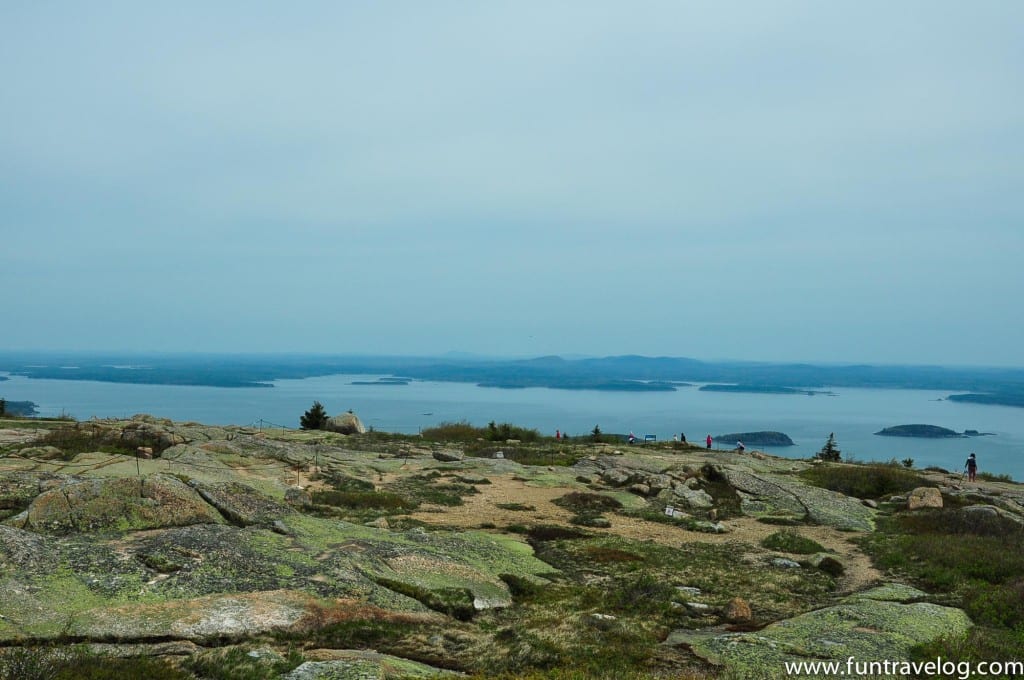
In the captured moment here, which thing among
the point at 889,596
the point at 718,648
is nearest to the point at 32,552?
the point at 718,648

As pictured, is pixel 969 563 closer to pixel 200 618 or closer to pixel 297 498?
pixel 200 618

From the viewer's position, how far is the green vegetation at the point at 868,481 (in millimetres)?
31656

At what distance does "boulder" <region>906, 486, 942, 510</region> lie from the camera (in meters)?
25.5

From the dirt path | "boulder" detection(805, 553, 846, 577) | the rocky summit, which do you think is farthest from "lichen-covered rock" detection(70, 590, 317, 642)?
"boulder" detection(805, 553, 846, 577)

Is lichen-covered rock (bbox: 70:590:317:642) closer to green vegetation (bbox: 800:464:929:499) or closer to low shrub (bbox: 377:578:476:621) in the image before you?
low shrub (bbox: 377:578:476:621)

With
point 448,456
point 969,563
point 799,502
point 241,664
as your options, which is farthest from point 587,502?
point 241,664

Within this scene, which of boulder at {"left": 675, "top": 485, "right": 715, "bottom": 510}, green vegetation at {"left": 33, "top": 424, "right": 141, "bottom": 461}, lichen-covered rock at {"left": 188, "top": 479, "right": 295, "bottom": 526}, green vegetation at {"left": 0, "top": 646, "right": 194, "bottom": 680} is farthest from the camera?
green vegetation at {"left": 33, "top": 424, "right": 141, "bottom": 461}

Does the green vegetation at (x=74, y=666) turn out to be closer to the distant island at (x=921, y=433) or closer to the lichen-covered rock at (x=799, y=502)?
the lichen-covered rock at (x=799, y=502)

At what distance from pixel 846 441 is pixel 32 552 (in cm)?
14448

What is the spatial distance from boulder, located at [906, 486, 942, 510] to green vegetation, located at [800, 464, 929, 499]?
4955mm

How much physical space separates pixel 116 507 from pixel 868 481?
1335 inches

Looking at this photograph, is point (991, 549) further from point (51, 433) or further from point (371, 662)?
point (51, 433)

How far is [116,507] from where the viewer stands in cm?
1227

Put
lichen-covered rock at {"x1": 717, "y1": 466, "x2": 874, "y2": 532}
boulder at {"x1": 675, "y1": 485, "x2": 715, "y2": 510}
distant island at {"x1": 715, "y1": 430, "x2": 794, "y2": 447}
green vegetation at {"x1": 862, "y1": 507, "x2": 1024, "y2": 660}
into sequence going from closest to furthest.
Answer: green vegetation at {"x1": 862, "y1": 507, "x2": 1024, "y2": 660}, lichen-covered rock at {"x1": 717, "y1": 466, "x2": 874, "y2": 532}, boulder at {"x1": 675, "y1": 485, "x2": 715, "y2": 510}, distant island at {"x1": 715, "y1": 430, "x2": 794, "y2": 447}
